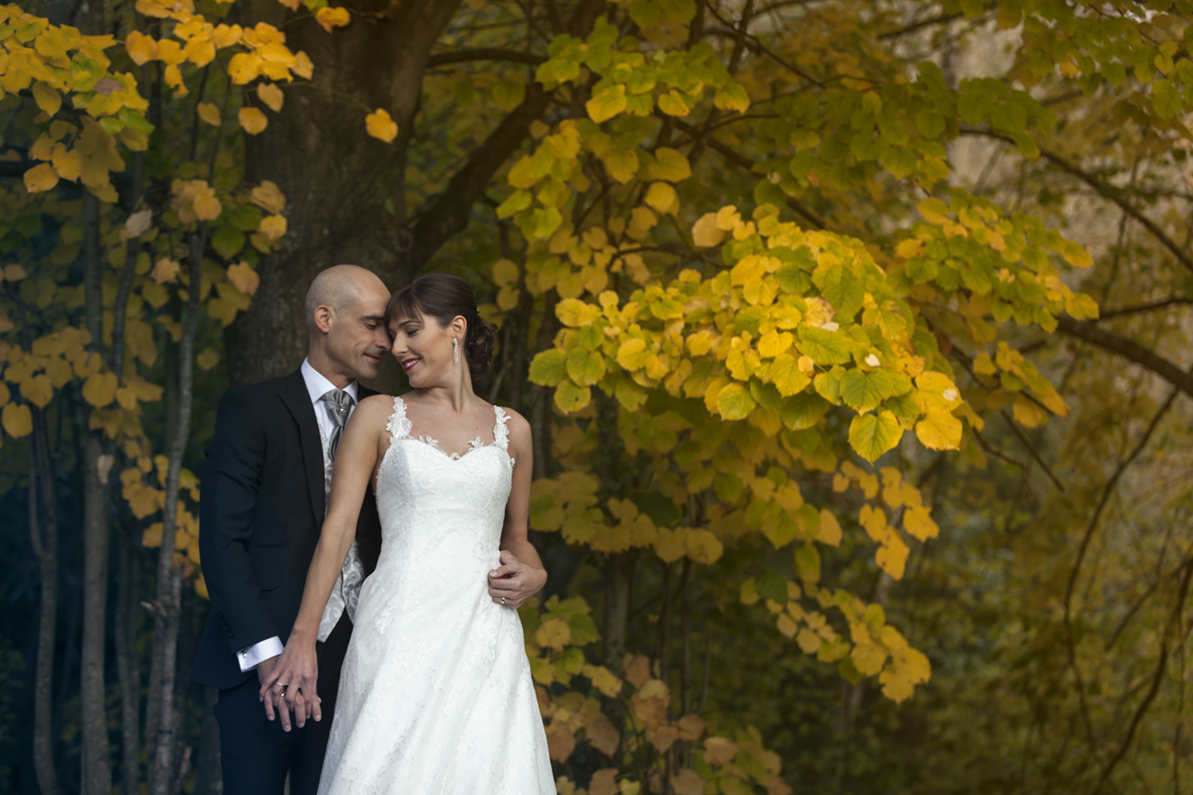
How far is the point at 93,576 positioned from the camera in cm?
282

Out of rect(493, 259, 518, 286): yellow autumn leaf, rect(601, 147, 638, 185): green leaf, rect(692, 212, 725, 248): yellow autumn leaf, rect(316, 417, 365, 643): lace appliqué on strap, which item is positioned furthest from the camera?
rect(493, 259, 518, 286): yellow autumn leaf

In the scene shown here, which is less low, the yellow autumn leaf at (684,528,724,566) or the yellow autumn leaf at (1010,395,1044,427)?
the yellow autumn leaf at (1010,395,1044,427)

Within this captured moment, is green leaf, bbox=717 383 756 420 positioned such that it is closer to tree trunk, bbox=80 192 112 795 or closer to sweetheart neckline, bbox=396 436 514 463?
sweetheart neckline, bbox=396 436 514 463

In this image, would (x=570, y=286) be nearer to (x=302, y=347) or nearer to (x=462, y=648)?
(x=302, y=347)

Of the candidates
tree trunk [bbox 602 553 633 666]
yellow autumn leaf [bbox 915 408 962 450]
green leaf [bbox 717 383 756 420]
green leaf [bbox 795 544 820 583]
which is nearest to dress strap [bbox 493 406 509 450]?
green leaf [bbox 717 383 756 420]

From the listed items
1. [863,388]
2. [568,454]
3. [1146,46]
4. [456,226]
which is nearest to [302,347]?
[456,226]

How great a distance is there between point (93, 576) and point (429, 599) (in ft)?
5.29

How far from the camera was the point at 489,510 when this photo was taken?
6.43 feet

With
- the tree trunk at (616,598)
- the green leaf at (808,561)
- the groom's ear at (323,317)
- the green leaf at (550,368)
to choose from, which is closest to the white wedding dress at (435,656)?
the groom's ear at (323,317)

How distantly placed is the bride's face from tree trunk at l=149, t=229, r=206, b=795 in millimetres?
1111

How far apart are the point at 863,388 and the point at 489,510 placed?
0.87 metres

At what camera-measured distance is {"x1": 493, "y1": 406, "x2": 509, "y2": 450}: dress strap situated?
2000 mm

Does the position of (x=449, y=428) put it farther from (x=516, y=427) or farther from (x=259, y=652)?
(x=259, y=652)

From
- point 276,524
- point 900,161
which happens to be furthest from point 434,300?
point 900,161
